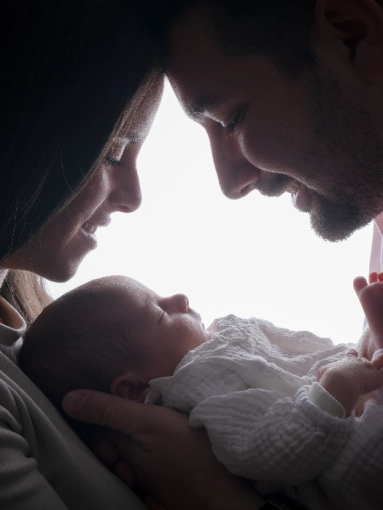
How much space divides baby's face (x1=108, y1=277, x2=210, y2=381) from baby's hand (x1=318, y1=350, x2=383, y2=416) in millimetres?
412

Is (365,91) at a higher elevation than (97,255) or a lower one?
higher

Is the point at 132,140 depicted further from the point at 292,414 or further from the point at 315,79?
the point at 292,414

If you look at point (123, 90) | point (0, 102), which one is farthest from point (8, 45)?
point (123, 90)

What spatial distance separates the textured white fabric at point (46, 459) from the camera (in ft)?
2.41

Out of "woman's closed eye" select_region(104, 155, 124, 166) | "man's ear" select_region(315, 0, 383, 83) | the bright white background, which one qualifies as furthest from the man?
the bright white background

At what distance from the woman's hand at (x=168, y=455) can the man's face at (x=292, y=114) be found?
2.54 ft

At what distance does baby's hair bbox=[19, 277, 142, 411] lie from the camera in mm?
1060

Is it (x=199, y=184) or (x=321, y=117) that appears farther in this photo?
(x=199, y=184)

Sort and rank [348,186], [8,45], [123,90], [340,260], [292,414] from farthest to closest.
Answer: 1. [340,260]
2. [348,186]
3. [123,90]
4. [8,45]
5. [292,414]

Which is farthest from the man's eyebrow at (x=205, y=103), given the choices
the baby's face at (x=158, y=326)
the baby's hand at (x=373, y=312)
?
the baby's hand at (x=373, y=312)

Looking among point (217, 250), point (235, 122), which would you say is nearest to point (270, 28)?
point (235, 122)

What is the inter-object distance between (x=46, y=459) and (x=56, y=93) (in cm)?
82

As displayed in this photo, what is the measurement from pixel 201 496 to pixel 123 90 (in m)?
0.99

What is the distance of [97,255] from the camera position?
2449 millimetres
